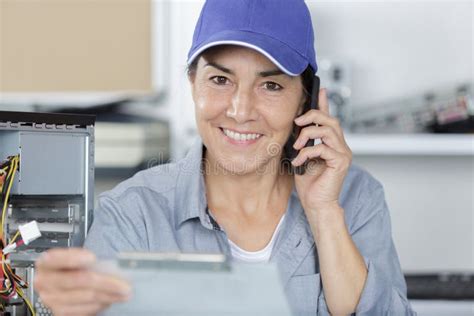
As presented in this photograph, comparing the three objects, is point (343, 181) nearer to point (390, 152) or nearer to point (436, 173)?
point (390, 152)

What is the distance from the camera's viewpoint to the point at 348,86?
2.14 meters

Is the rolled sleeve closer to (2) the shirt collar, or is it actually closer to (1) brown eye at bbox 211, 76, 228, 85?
(2) the shirt collar

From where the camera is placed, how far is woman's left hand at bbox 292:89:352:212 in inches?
51.6

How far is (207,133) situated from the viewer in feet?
4.32

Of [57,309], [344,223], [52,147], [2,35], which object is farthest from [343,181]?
[2,35]

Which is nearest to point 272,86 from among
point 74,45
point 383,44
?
point 383,44

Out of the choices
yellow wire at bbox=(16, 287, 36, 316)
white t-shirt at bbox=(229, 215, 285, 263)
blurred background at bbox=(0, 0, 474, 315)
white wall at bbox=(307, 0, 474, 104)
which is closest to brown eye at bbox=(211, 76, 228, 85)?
white t-shirt at bbox=(229, 215, 285, 263)

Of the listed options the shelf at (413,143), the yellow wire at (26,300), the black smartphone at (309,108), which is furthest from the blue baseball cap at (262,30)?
the shelf at (413,143)

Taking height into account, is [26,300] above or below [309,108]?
below

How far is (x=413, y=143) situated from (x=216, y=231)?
976 mm

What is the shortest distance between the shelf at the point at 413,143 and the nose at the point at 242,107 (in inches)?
33.9

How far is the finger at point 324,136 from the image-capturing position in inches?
52.1

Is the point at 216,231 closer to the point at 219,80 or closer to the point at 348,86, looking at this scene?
the point at 219,80

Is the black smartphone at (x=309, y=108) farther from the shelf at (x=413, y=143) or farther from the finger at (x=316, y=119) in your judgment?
the shelf at (x=413, y=143)
